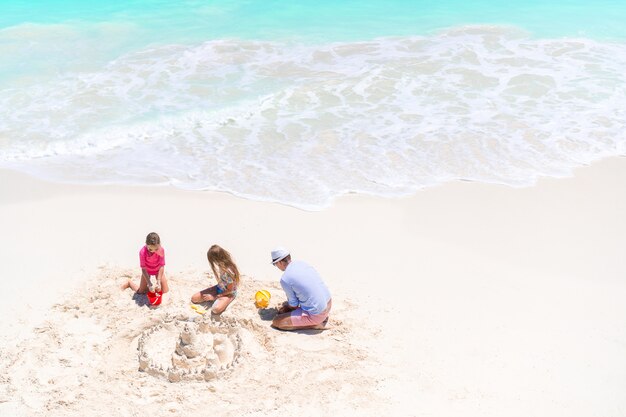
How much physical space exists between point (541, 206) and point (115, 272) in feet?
20.1

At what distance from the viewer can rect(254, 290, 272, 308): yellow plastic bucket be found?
6.58 m

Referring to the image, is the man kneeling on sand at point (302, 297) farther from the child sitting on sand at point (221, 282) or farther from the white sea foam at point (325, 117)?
the white sea foam at point (325, 117)

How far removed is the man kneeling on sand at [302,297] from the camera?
239 inches

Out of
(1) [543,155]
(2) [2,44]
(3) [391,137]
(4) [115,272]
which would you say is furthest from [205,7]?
(4) [115,272]

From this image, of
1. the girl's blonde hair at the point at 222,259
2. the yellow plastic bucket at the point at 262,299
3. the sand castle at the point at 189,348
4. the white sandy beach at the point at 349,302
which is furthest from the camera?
the yellow plastic bucket at the point at 262,299

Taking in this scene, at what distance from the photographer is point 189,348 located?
575cm

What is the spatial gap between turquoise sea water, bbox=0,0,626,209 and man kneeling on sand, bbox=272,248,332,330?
2.77 m

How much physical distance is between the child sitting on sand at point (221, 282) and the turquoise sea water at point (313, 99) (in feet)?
8.59

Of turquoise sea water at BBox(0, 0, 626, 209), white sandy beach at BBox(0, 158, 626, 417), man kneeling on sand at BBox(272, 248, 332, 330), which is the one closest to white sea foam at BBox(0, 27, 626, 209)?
turquoise sea water at BBox(0, 0, 626, 209)

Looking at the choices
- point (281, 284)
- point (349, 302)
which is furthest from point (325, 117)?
point (281, 284)

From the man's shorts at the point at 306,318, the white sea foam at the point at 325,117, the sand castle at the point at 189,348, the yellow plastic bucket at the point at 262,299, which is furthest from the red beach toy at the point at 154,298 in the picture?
the white sea foam at the point at 325,117

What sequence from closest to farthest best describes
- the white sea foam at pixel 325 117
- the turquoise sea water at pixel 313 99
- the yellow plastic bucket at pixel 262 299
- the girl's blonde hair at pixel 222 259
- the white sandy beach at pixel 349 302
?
the white sandy beach at pixel 349 302, the girl's blonde hair at pixel 222 259, the yellow plastic bucket at pixel 262 299, the white sea foam at pixel 325 117, the turquoise sea water at pixel 313 99

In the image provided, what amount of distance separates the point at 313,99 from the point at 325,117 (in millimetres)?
1223

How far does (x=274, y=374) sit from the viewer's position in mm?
5578
